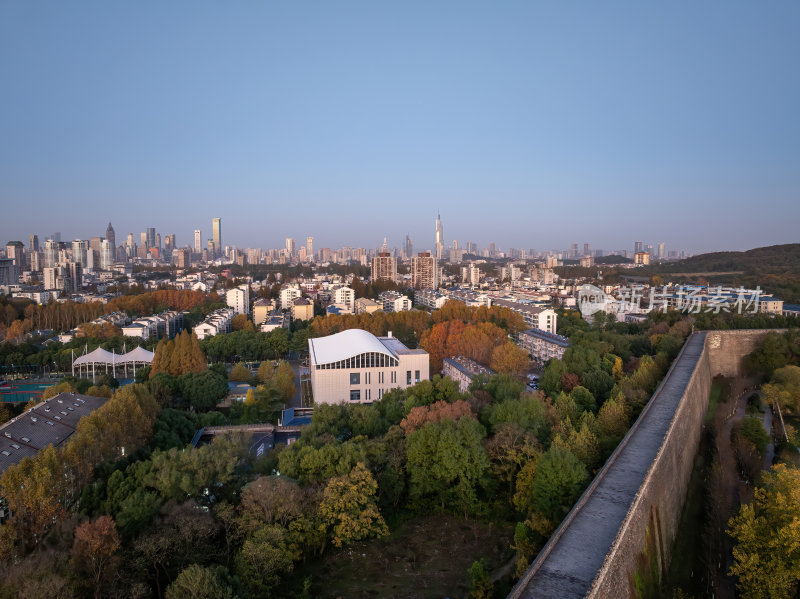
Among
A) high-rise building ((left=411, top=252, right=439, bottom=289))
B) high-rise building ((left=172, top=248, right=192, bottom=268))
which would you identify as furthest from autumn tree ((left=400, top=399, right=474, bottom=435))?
high-rise building ((left=172, top=248, right=192, bottom=268))

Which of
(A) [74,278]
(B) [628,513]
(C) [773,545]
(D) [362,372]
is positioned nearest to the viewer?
(B) [628,513]

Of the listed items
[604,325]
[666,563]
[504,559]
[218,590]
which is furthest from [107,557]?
[604,325]

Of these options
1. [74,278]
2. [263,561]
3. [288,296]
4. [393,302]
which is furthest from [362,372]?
[74,278]

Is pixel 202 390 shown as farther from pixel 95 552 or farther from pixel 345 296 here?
pixel 345 296

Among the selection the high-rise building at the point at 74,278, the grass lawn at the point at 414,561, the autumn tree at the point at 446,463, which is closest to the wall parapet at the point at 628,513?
the grass lawn at the point at 414,561

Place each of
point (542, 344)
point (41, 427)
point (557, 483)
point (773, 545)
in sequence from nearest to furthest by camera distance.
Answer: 1. point (773, 545)
2. point (557, 483)
3. point (41, 427)
4. point (542, 344)

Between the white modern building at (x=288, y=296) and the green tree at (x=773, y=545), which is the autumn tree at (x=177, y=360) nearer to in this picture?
the green tree at (x=773, y=545)

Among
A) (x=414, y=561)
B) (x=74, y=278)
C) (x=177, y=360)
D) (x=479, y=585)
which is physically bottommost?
(x=414, y=561)
